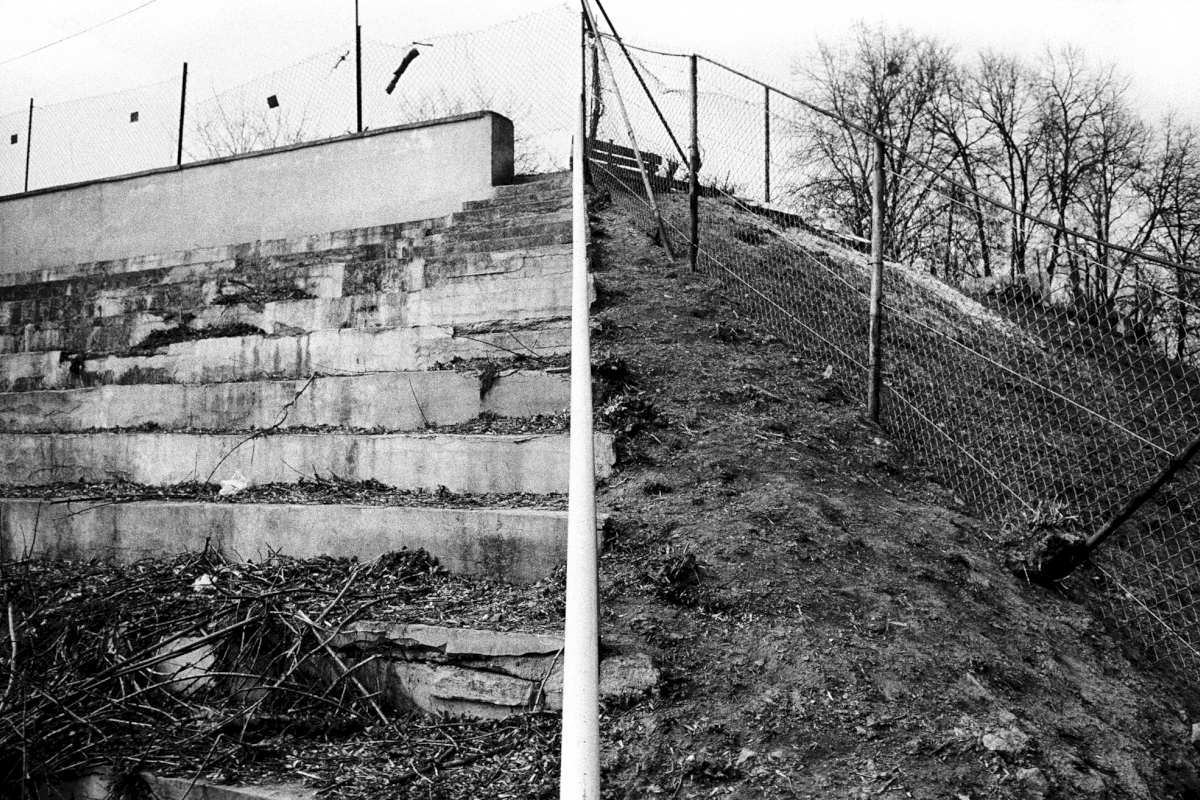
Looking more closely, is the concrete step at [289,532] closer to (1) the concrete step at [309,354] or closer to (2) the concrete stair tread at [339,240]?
(1) the concrete step at [309,354]

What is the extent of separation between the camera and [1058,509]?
376cm

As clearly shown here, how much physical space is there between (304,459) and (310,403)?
0.56 m

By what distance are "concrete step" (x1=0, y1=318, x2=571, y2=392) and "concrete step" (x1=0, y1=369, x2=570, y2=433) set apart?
0.99 feet

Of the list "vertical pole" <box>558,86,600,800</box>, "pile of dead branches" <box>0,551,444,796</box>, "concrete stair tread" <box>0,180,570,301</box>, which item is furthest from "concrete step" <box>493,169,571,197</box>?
"vertical pole" <box>558,86,600,800</box>

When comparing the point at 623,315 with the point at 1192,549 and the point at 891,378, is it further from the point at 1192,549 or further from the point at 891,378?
the point at 1192,549

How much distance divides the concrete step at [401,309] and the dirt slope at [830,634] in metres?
1.10

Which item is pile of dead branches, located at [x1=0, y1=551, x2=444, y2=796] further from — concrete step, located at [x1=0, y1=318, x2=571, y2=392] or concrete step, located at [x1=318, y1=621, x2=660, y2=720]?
concrete step, located at [x1=0, y1=318, x2=571, y2=392]

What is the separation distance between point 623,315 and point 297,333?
7.28 ft

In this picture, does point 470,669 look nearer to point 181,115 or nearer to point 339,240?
point 339,240

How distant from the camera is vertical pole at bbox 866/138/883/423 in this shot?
4.36m

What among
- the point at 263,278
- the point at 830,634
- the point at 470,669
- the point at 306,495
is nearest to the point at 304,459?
the point at 306,495

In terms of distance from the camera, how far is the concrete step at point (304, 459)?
13.0 ft

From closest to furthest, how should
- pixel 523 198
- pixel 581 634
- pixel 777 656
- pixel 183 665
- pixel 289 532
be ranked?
1. pixel 581 634
2. pixel 777 656
3. pixel 183 665
4. pixel 289 532
5. pixel 523 198

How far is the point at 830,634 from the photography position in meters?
2.86
